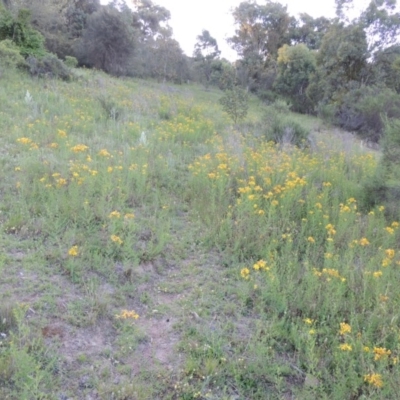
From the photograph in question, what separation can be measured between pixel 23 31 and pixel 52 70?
2.67m

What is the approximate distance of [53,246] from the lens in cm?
381

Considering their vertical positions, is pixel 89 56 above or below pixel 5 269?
above

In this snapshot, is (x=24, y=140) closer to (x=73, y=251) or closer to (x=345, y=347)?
(x=73, y=251)

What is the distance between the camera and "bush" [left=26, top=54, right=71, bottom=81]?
421 inches

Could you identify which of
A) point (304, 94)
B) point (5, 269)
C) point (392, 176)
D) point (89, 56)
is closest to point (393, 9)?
point (304, 94)

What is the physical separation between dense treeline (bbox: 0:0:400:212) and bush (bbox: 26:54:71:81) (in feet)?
0.08

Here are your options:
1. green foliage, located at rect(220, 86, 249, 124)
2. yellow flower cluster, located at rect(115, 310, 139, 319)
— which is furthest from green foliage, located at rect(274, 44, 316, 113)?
yellow flower cluster, located at rect(115, 310, 139, 319)

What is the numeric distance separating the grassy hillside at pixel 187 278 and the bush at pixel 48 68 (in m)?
4.96

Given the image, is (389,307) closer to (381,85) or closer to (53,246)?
(53,246)

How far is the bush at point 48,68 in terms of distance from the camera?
10.7m

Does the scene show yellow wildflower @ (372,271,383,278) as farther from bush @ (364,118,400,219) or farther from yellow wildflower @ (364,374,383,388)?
bush @ (364,118,400,219)

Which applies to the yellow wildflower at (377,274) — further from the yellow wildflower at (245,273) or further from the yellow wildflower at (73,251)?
the yellow wildflower at (73,251)

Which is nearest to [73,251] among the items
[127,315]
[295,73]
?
[127,315]

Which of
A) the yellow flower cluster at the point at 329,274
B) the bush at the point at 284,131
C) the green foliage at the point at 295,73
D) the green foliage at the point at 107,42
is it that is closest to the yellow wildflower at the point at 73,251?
the yellow flower cluster at the point at 329,274
